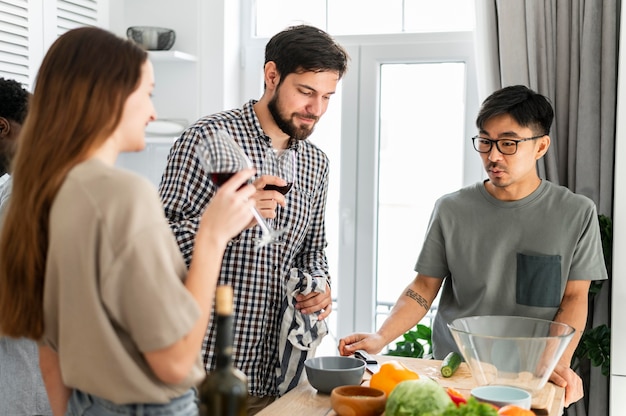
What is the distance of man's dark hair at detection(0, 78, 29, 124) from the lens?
2.38 m

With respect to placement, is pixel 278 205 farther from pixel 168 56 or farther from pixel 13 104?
pixel 168 56

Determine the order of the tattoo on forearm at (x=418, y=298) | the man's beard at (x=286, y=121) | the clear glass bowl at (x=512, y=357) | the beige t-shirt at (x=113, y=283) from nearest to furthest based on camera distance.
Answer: the beige t-shirt at (x=113, y=283) → the clear glass bowl at (x=512, y=357) → the man's beard at (x=286, y=121) → the tattoo on forearm at (x=418, y=298)

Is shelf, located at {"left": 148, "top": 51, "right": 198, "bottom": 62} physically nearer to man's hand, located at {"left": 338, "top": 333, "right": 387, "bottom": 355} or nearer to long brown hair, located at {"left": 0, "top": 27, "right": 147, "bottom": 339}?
man's hand, located at {"left": 338, "top": 333, "right": 387, "bottom": 355}

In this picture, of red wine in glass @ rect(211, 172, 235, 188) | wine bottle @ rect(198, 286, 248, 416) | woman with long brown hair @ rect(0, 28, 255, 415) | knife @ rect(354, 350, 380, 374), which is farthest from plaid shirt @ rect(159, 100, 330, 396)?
wine bottle @ rect(198, 286, 248, 416)

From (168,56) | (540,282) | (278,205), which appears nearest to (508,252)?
(540,282)

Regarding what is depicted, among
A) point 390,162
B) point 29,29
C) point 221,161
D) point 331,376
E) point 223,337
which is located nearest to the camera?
point 223,337

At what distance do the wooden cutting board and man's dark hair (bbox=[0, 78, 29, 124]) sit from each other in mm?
1342

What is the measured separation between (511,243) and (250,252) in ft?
2.94

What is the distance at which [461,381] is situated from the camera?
2021mm

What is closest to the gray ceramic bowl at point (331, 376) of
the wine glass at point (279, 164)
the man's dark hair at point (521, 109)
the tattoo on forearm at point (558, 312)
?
the wine glass at point (279, 164)

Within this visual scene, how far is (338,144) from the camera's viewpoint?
12.6ft

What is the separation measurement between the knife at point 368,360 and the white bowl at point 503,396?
0.44m

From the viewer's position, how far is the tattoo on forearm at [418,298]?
265cm

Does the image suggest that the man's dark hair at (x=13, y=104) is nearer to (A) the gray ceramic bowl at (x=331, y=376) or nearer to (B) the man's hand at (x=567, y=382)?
(A) the gray ceramic bowl at (x=331, y=376)
